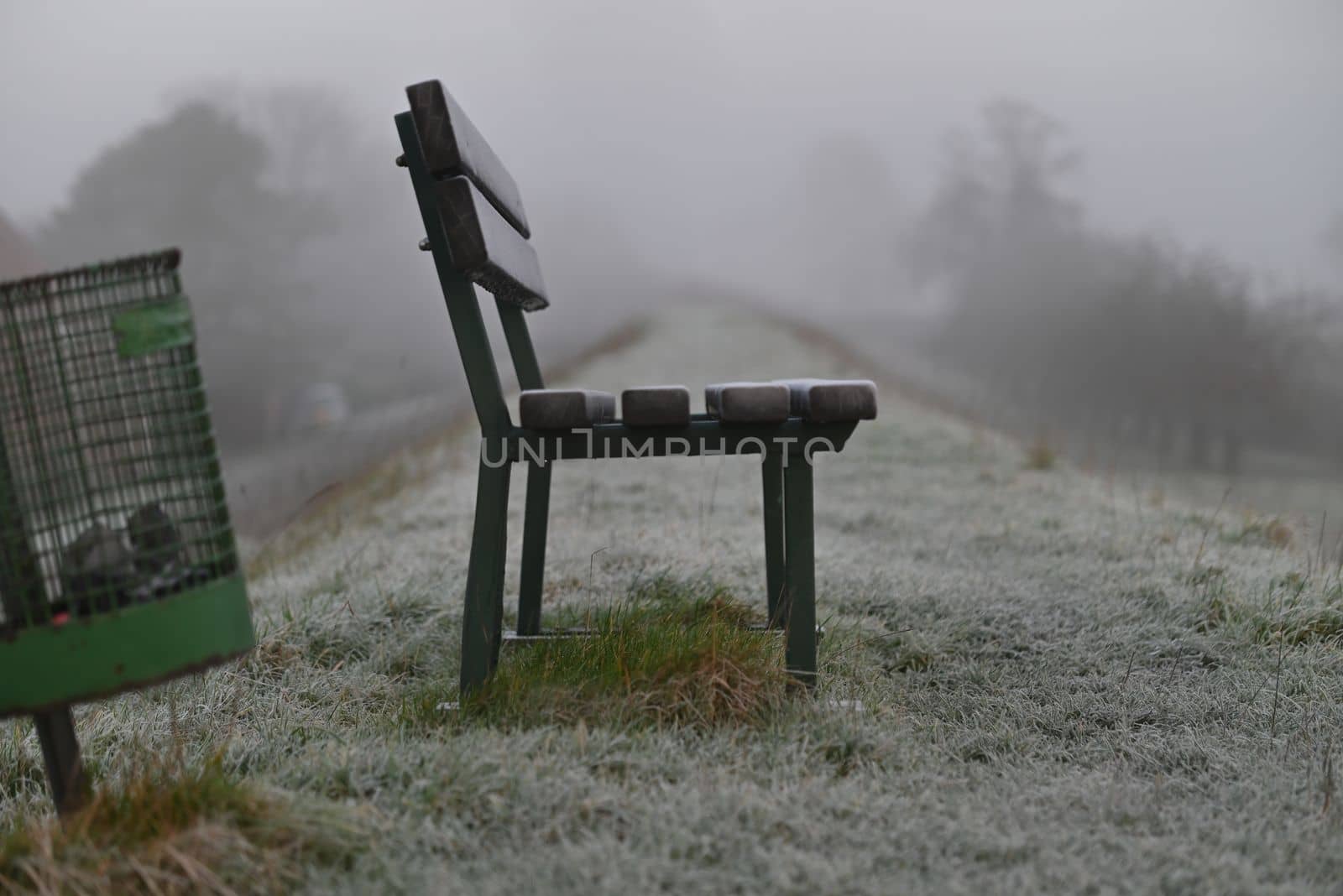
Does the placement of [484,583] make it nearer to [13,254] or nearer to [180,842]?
[180,842]

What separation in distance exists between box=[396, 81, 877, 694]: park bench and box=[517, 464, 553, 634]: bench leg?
1.45ft

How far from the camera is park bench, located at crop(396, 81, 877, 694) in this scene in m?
1.74

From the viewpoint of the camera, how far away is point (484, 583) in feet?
6.20

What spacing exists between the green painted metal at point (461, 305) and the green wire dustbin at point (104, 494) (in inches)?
22.1

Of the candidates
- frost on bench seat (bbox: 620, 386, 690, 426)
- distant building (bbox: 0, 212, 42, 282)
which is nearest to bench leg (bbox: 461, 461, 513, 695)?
frost on bench seat (bbox: 620, 386, 690, 426)

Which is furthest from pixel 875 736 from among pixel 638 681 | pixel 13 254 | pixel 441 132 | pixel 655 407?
pixel 13 254

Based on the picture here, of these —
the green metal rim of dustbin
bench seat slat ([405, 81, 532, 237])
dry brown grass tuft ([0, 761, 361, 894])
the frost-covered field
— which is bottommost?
the frost-covered field

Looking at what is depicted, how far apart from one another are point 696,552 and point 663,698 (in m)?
1.55

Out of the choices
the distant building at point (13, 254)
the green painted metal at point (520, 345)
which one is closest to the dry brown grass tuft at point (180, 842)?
the green painted metal at point (520, 345)

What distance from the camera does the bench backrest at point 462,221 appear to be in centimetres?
172

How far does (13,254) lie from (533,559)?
59.1ft

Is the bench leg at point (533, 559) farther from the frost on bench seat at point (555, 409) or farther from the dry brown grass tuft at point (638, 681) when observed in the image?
the frost on bench seat at point (555, 409)

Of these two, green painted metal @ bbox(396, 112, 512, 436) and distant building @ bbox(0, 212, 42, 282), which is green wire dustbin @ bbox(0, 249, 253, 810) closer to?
green painted metal @ bbox(396, 112, 512, 436)

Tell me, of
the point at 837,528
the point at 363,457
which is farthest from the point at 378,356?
the point at 837,528
